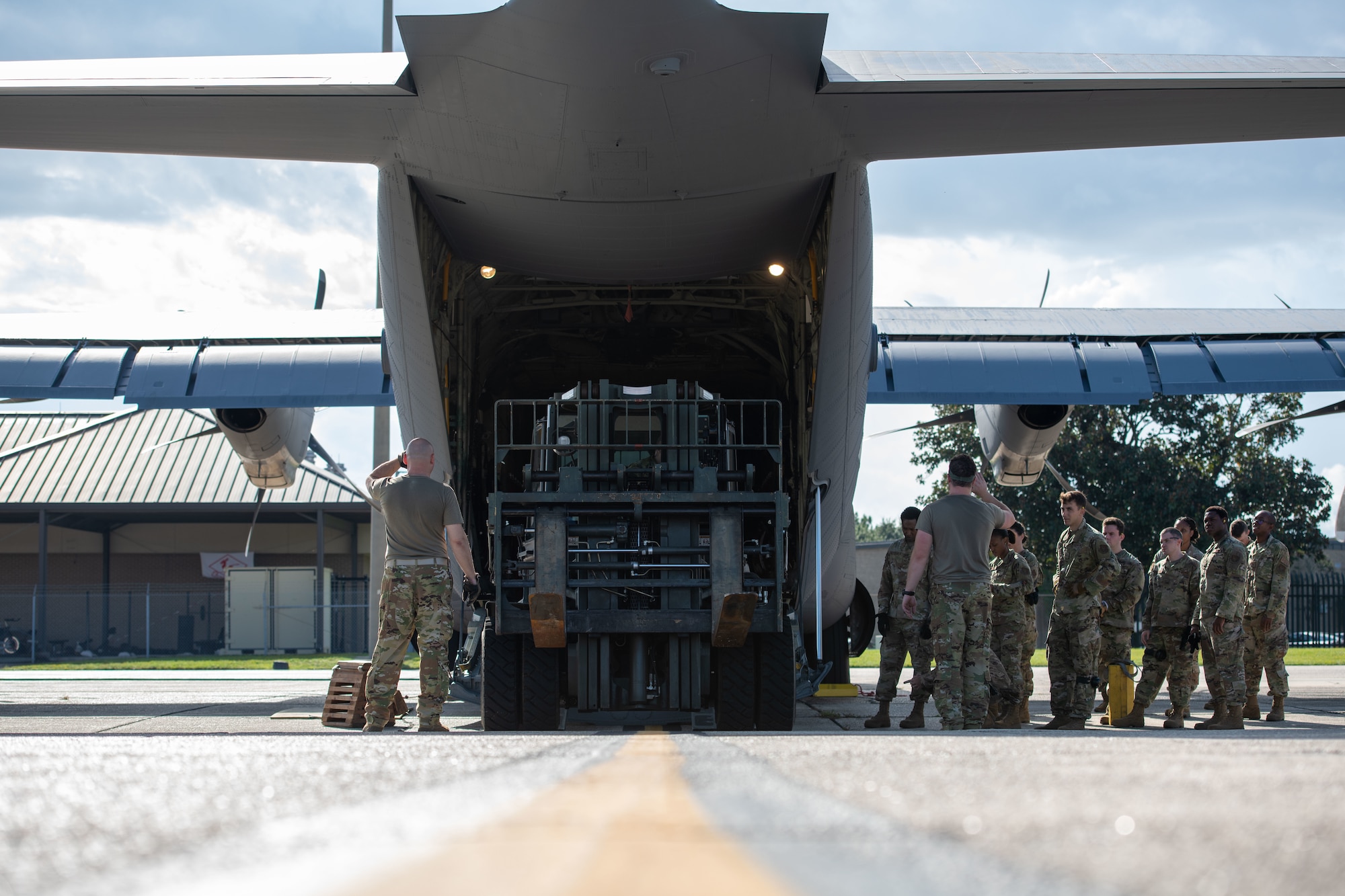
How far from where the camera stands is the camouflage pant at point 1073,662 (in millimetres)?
8383

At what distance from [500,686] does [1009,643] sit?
12.4 ft

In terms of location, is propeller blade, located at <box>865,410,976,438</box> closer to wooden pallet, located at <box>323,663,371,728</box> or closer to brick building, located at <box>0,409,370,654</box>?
wooden pallet, located at <box>323,663,371,728</box>

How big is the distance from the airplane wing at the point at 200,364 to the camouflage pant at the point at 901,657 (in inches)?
202

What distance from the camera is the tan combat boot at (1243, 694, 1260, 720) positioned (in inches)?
382

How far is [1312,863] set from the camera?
1.17 m

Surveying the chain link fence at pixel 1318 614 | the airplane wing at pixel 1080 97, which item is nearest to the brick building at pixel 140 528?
the chain link fence at pixel 1318 614

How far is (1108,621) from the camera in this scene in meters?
9.19

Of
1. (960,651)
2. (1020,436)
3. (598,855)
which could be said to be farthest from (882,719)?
(598,855)

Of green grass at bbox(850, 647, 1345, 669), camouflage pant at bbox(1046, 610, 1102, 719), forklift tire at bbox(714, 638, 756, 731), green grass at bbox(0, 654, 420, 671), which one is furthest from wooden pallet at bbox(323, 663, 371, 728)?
green grass at bbox(850, 647, 1345, 669)

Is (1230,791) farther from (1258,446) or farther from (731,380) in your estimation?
(1258,446)

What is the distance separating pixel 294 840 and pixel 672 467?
654 cm

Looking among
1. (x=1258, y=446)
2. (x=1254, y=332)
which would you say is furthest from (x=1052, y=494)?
(x=1254, y=332)

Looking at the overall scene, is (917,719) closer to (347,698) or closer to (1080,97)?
(347,698)

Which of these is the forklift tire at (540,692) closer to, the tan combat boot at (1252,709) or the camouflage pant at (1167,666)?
the camouflage pant at (1167,666)
